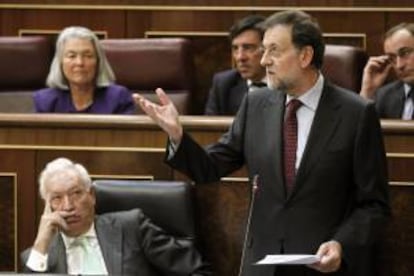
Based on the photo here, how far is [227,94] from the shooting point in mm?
2529

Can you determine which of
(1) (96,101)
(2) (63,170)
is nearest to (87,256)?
(2) (63,170)

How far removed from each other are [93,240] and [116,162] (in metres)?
0.19

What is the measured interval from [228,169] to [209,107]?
3.05 ft

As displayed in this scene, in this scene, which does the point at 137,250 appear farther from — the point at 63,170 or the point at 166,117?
the point at 166,117

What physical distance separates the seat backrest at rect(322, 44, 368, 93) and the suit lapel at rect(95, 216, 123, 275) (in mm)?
842

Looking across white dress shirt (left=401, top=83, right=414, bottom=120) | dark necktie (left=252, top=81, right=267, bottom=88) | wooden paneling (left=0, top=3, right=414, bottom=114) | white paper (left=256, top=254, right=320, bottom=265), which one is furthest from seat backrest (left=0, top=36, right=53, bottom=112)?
white paper (left=256, top=254, right=320, bottom=265)

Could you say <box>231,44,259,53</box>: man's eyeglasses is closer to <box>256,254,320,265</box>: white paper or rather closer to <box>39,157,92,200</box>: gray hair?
<box>39,157,92,200</box>: gray hair

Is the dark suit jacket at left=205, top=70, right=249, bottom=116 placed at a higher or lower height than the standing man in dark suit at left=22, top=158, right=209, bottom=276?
higher

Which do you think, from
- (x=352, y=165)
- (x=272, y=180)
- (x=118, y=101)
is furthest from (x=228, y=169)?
(x=118, y=101)

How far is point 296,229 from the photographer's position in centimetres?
156

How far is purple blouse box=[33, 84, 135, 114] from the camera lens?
7.68 feet

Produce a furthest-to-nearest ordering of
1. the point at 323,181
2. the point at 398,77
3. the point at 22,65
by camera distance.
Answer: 1. the point at 22,65
2. the point at 398,77
3. the point at 323,181

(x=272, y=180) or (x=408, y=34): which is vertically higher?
(x=408, y=34)

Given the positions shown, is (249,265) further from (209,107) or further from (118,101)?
(209,107)
